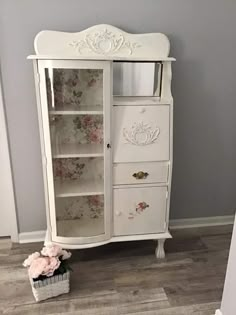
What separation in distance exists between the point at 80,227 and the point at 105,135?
0.69 metres

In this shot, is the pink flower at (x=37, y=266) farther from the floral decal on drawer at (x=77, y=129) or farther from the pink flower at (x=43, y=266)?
the floral decal on drawer at (x=77, y=129)

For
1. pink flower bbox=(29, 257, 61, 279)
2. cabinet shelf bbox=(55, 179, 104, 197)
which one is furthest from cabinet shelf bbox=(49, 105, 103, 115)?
pink flower bbox=(29, 257, 61, 279)

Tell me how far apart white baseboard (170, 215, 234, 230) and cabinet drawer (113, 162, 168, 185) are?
0.73m

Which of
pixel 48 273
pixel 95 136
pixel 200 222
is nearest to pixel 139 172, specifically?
pixel 95 136

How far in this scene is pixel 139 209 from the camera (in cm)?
195

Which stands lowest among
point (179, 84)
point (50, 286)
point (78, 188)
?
point (50, 286)

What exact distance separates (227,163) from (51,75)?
1.52 metres

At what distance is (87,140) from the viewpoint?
193 cm

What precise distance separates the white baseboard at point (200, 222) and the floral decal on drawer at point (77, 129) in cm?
108

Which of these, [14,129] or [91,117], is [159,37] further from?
[14,129]

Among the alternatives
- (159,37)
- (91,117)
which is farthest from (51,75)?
(159,37)

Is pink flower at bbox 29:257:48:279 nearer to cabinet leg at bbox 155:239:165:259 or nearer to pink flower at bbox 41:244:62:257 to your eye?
pink flower at bbox 41:244:62:257

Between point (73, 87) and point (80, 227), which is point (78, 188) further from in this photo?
point (73, 87)

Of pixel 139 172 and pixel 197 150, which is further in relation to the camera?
pixel 197 150
